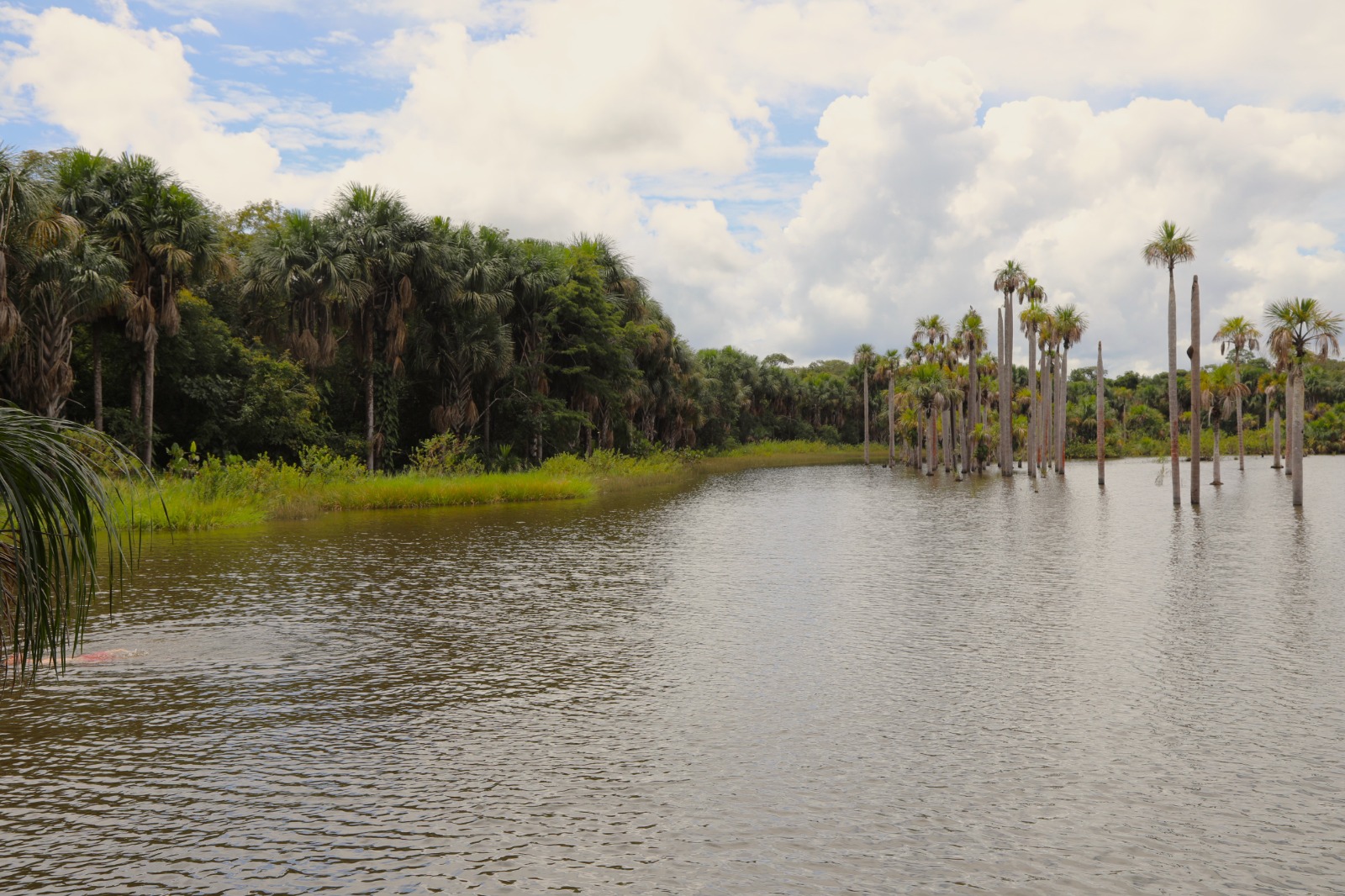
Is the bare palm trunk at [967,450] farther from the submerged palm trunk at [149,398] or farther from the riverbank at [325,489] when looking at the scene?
the submerged palm trunk at [149,398]

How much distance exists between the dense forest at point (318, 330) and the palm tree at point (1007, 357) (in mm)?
3087

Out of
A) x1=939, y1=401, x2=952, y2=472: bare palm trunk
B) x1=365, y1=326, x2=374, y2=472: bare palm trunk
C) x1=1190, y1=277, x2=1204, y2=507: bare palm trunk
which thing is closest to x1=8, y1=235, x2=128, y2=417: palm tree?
x1=365, y1=326, x2=374, y2=472: bare palm trunk

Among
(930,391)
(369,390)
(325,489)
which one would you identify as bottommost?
(325,489)

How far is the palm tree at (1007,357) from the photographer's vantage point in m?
60.8

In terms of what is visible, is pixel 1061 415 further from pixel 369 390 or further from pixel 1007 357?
pixel 369 390

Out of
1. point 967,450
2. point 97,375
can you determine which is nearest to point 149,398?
point 97,375

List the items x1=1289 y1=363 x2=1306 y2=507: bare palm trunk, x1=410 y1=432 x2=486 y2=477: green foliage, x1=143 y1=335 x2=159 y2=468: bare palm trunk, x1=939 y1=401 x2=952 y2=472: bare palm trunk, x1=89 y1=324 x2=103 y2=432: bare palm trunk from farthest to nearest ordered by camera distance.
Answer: x1=939 y1=401 x2=952 y2=472: bare palm trunk < x1=410 y1=432 x2=486 y2=477: green foliage < x1=1289 y1=363 x2=1306 y2=507: bare palm trunk < x1=143 y1=335 x2=159 y2=468: bare palm trunk < x1=89 y1=324 x2=103 y2=432: bare palm trunk

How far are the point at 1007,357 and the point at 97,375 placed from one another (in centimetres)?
4857

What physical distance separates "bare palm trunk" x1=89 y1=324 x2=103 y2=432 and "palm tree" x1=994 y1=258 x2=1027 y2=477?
48.0 meters

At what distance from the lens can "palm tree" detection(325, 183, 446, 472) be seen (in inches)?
1799

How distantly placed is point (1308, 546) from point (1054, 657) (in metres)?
16.0

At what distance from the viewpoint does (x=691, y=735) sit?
9.91 metres

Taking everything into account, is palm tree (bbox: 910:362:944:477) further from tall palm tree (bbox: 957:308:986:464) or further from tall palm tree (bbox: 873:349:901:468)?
tall palm tree (bbox: 873:349:901:468)

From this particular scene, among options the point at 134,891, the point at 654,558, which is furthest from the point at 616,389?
the point at 134,891
